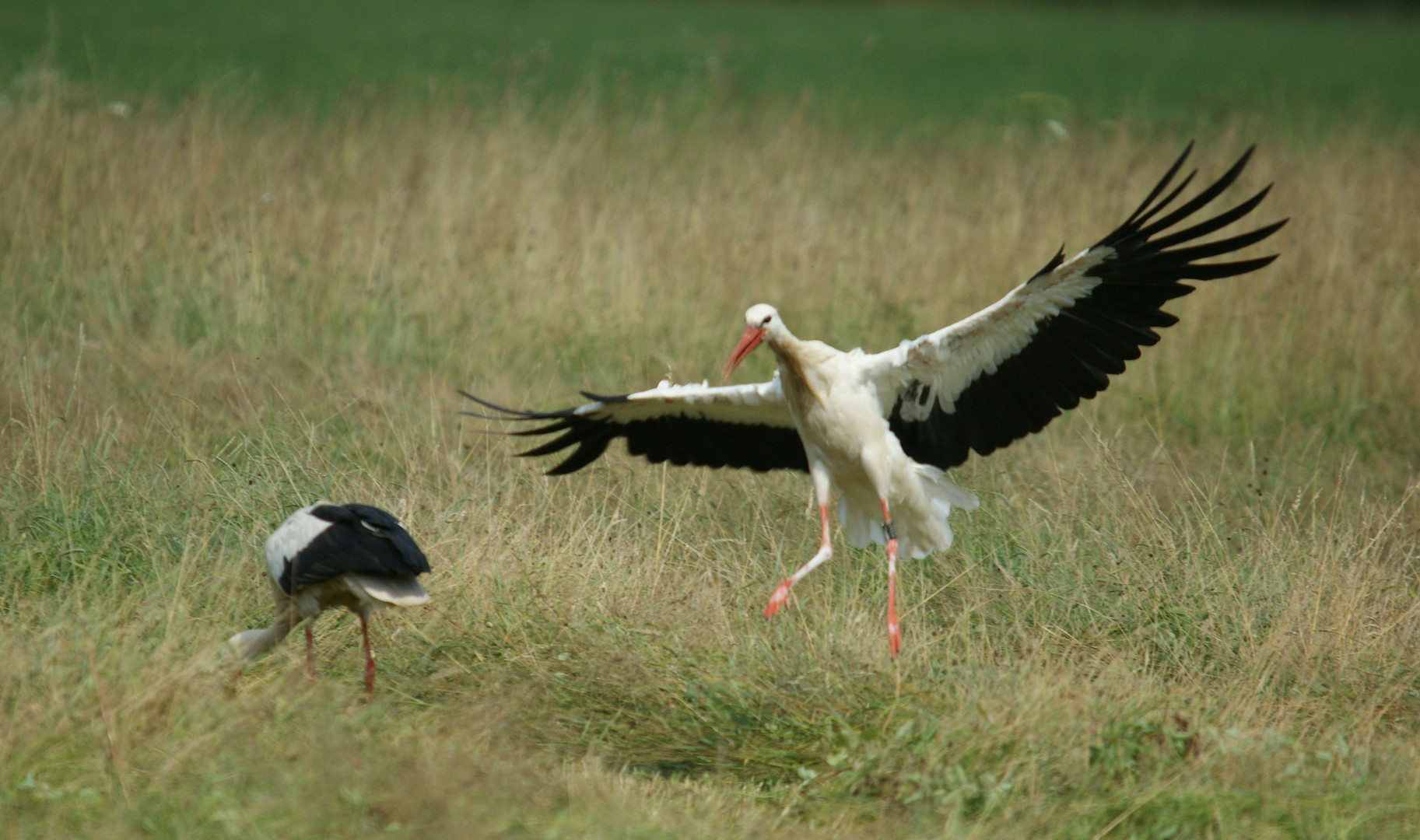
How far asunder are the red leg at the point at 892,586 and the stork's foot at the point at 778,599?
0.35 metres

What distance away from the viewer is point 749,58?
2042cm

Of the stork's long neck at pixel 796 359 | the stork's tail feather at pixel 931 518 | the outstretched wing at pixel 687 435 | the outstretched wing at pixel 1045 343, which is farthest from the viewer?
the outstretched wing at pixel 687 435

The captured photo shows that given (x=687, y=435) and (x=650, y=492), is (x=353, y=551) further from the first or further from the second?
(x=650, y=492)

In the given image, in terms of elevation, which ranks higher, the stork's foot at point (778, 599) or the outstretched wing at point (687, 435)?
the outstretched wing at point (687, 435)

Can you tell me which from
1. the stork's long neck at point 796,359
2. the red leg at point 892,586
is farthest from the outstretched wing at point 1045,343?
the red leg at point 892,586

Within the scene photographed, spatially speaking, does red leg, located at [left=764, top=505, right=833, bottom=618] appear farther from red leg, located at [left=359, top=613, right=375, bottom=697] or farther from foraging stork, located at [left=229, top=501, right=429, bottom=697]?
red leg, located at [left=359, top=613, right=375, bottom=697]

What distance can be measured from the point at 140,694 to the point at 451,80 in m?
9.60

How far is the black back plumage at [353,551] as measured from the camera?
3.66 meters

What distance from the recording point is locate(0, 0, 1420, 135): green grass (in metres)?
11.5

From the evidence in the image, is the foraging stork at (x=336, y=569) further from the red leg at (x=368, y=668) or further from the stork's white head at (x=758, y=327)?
the stork's white head at (x=758, y=327)

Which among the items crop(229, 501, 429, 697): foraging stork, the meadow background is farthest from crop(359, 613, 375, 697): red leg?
the meadow background

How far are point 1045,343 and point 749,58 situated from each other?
55.3ft

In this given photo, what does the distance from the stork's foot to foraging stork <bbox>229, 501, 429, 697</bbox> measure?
3.78 ft

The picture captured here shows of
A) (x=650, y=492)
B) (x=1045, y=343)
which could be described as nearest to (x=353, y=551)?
(x=650, y=492)
